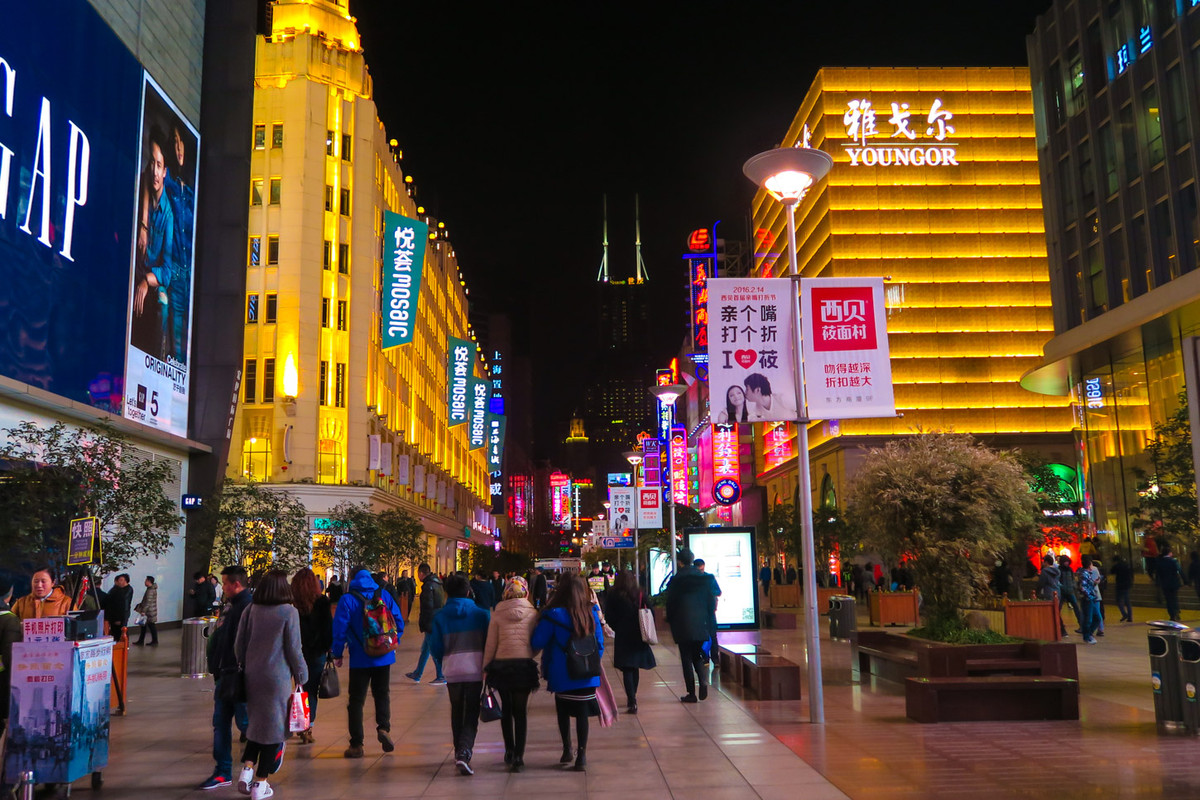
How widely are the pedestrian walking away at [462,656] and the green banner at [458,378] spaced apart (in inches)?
2415

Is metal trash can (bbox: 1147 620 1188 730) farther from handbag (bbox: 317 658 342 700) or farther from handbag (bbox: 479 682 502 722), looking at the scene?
handbag (bbox: 317 658 342 700)

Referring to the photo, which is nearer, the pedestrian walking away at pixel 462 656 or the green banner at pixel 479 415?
the pedestrian walking away at pixel 462 656

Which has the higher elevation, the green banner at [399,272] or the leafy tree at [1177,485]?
the green banner at [399,272]

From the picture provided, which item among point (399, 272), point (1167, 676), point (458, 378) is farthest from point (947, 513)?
point (458, 378)

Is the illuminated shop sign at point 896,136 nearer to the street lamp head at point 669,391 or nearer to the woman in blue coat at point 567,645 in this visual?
the street lamp head at point 669,391

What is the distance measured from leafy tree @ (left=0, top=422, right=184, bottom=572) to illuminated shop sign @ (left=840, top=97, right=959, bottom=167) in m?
58.1

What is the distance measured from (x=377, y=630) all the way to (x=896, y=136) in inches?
2535

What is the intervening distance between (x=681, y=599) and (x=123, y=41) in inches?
956

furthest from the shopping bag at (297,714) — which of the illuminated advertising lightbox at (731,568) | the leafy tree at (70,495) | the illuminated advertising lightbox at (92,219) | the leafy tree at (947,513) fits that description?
the illuminated advertising lightbox at (92,219)

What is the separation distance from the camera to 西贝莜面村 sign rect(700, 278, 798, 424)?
11719mm

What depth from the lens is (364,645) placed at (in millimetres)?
9695

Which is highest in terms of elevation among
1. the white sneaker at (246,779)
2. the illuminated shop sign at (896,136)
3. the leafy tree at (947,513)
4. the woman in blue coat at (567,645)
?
the illuminated shop sign at (896,136)

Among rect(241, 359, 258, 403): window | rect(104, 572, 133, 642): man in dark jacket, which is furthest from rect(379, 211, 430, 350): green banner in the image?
rect(104, 572, 133, 642): man in dark jacket

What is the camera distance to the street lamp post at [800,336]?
1109cm
